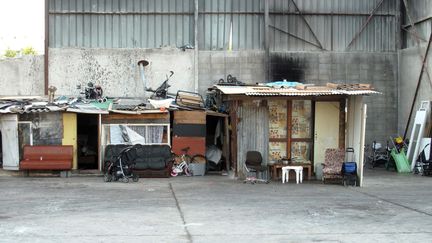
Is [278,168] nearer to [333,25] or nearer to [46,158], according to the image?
[46,158]

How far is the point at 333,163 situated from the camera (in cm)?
1642

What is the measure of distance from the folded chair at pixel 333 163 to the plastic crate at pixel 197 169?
3.96 metres

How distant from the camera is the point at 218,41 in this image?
2147cm

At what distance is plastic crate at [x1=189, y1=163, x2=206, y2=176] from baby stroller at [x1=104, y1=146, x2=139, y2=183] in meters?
2.25

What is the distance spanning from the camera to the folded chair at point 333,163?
1592 cm

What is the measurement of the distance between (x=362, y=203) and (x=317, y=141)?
538cm

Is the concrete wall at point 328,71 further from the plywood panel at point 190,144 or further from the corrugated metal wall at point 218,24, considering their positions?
the plywood panel at point 190,144

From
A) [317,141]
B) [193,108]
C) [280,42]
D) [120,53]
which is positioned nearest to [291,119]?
[317,141]

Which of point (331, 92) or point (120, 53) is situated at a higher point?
point (120, 53)

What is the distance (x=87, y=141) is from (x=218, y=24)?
645 centimetres

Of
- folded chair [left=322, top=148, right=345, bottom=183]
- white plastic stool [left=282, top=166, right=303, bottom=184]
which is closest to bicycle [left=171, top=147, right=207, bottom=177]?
white plastic stool [left=282, top=166, right=303, bottom=184]

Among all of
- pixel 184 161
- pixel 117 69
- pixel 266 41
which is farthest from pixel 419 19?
pixel 117 69

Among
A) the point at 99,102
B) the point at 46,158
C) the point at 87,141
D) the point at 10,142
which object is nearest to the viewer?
the point at 46,158

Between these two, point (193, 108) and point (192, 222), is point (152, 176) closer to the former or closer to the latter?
point (193, 108)
